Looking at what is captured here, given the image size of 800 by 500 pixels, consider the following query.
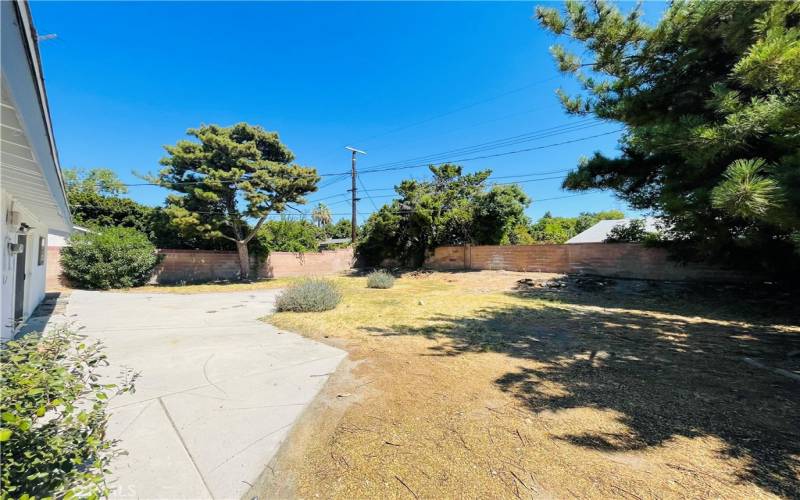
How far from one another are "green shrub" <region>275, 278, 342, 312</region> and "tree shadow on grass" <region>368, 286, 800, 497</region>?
245 centimetres

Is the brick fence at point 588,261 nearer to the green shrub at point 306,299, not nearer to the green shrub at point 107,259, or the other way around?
the green shrub at point 306,299

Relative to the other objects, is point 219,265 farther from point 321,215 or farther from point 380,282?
point 321,215

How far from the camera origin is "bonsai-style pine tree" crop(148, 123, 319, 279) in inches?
536

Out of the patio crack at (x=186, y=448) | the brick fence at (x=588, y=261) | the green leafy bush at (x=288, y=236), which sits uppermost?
the green leafy bush at (x=288, y=236)

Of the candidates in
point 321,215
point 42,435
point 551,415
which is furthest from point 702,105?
point 321,215

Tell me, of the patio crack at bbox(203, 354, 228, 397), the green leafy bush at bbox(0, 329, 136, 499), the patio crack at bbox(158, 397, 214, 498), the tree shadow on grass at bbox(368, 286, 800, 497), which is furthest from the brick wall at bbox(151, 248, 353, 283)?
the green leafy bush at bbox(0, 329, 136, 499)

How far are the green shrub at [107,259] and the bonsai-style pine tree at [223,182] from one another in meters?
1.79

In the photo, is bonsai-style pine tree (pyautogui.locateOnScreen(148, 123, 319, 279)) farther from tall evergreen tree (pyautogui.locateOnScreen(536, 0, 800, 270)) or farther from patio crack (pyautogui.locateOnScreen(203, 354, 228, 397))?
tall evergreen tree (pyautogui.locateOnScreen(536, 0, 800, 270))

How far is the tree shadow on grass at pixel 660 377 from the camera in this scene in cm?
225

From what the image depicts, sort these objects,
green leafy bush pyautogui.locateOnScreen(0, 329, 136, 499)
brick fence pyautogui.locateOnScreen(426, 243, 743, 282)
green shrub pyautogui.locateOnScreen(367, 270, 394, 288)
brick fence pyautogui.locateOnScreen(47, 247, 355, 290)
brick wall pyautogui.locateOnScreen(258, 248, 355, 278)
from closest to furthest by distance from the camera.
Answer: green leafy bush pyautogui.locateOnScreen(0, 329, 136, 499)
brick fence pyautogui.locateOnScreen(426, 243, 743, 282)
brick fence pyautogui.locateOnScreen(47, 247, 355, 290)
green shrub pyautogui.locateOnScreen(367, 270, 394, 288)
brick wall pyautogui.locateOnScreen(258, 248, 355, 278)

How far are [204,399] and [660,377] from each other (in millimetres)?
4773

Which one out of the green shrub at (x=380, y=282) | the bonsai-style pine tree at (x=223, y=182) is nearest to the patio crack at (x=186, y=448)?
the green shrub at (x=380, y=282)

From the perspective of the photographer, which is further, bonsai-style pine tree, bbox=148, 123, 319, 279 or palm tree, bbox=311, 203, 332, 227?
palm tree, bbox=311, 203, 332, 227

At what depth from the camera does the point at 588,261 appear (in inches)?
499
